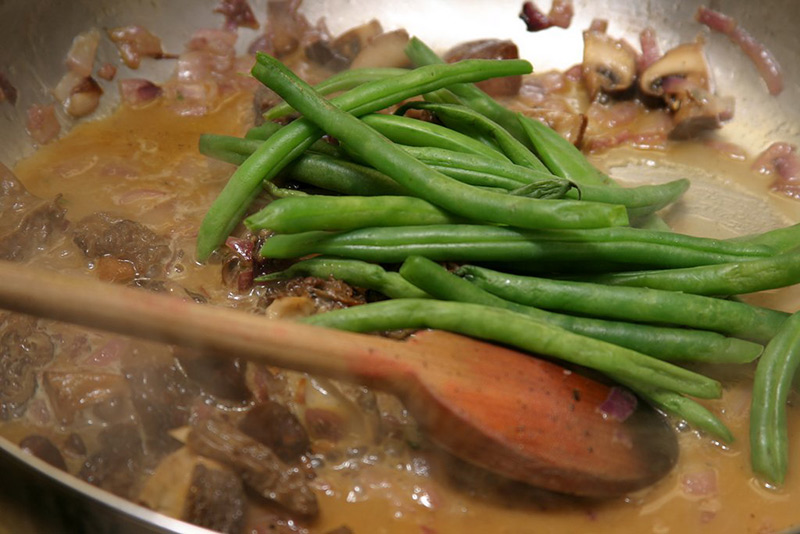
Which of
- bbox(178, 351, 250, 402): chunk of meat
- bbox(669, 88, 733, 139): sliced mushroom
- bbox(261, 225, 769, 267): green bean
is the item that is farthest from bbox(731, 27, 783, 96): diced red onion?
bbox(178, 351, 250, 402): chunk of meat

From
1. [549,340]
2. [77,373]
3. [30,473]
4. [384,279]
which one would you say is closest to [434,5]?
[384,279]

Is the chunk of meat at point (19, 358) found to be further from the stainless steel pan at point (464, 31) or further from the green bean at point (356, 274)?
the stainless steel pan at point (464, 31)

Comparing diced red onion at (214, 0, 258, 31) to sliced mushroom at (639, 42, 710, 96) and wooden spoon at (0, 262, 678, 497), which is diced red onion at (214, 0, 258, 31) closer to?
sliced mushroom at (639, 42, 710, 96)

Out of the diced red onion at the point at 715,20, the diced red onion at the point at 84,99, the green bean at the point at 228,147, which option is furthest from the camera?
the diced red onion at the point at 715,20

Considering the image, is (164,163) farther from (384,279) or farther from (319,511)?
(319,511)

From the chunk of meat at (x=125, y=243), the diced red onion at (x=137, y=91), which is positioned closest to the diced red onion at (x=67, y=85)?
the diced red onion at (x=137, y=91)

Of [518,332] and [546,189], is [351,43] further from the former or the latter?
[518,332]
